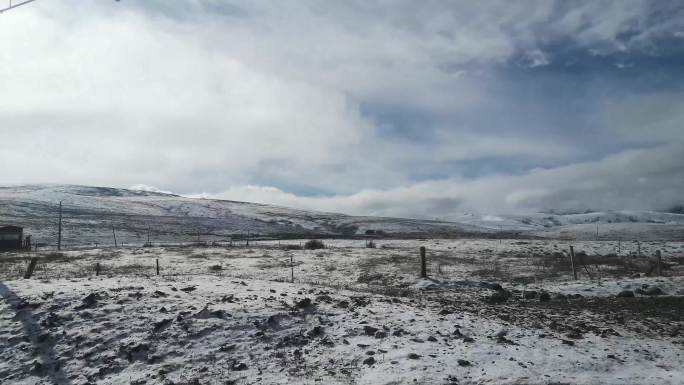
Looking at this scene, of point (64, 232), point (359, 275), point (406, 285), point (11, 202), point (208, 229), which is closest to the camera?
point (406, 285)

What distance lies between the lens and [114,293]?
12.8 m

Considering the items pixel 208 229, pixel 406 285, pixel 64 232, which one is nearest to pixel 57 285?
pixel 406 285

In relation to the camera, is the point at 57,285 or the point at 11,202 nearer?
the point at 57,285

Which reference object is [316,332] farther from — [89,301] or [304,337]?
[89,301]

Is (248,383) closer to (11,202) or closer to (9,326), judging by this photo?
(9,326)

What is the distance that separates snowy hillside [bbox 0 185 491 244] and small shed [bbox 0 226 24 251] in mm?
13710

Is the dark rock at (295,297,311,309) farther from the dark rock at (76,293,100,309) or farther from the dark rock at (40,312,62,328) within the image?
the dark rock at (40,312,62,328)

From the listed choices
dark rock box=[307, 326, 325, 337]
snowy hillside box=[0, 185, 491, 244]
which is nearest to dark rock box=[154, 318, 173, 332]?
dark rock box=[307, 326, 325, 337]

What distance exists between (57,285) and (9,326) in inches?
109

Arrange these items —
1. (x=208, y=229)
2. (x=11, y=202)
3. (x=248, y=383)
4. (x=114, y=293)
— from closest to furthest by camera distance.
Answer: (x=248, y=383) < (x=114, y=293) < (x=208, y=229) < (x=11, y=202)

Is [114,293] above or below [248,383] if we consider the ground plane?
above

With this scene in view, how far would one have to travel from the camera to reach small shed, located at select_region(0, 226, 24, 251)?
194ft

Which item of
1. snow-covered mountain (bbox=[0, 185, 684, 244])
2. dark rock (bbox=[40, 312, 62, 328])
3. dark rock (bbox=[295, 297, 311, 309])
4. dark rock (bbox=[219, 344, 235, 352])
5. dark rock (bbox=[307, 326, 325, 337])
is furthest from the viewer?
snow-covered mountain (bbox=[0, 185, 684, 244])

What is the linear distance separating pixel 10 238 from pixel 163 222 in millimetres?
61031
